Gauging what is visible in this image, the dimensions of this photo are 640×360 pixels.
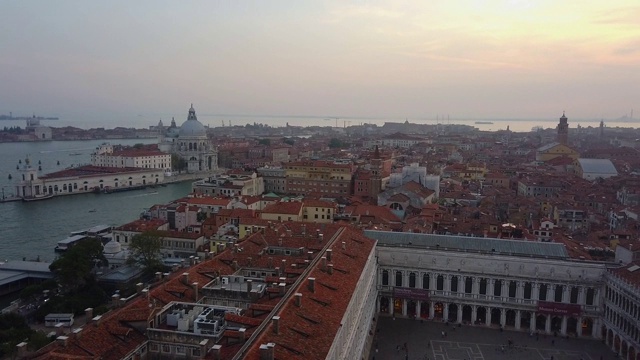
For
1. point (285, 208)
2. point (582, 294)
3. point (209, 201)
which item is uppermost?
point (285, 208)

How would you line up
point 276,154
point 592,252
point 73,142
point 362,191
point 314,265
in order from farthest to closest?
1. point 73,142
2. point 276,154
3. point 362,191
4. point 592,252
5. point 314,265

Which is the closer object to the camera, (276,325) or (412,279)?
(276,325)

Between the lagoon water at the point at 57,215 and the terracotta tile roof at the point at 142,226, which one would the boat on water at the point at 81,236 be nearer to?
the lagoon water at the point at 57,215

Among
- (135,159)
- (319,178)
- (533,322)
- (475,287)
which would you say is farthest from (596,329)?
(135,159)

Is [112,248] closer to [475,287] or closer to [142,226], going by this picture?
[142,226]

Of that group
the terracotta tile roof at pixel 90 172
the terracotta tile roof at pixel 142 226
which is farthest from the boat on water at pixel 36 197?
the terracotta tile roof at pixel 142 226

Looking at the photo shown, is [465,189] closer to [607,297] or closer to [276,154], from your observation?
[607,297]

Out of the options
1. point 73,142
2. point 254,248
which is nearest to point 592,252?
point 254,248

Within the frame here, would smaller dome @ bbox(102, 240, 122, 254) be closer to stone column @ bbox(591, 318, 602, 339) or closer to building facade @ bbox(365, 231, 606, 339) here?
building facade @ bbox(365, 231, 606, 339)
